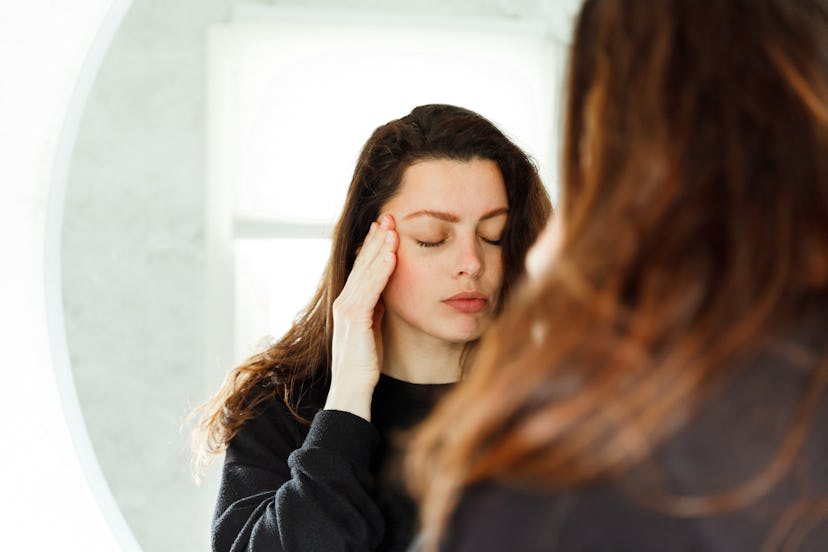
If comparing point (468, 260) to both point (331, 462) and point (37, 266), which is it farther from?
point (37, 266)

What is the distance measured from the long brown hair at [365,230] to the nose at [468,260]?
4 cm

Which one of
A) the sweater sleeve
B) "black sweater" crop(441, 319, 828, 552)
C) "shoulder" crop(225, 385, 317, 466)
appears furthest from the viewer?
"shoulder" crop(225, 385, 317, 466)

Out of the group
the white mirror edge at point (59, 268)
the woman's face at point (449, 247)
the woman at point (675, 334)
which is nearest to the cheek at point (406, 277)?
the woman's face at point (449, 247)

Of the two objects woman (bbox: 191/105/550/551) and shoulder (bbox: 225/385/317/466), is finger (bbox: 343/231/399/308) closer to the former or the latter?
woman (bbox: 191/105/550/551)

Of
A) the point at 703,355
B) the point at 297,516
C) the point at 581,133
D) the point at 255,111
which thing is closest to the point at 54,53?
the point at 255,111

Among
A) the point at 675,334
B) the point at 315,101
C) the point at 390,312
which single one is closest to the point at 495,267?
the point at 390,312

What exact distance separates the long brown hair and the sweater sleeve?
0.06 m

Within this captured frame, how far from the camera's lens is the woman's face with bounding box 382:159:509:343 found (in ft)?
3.66

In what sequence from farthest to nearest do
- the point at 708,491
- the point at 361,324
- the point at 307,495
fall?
the point at 361,324 < the point at 307,495 < the point at 708,491

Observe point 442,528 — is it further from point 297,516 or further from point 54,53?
point 54,53

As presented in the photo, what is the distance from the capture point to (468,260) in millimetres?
1108

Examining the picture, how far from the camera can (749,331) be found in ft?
1.34

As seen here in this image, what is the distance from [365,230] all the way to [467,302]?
6.2 inches

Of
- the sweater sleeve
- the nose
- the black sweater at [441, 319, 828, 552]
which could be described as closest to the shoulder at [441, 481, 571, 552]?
the black sweater at [441, 319, 828, 552]
